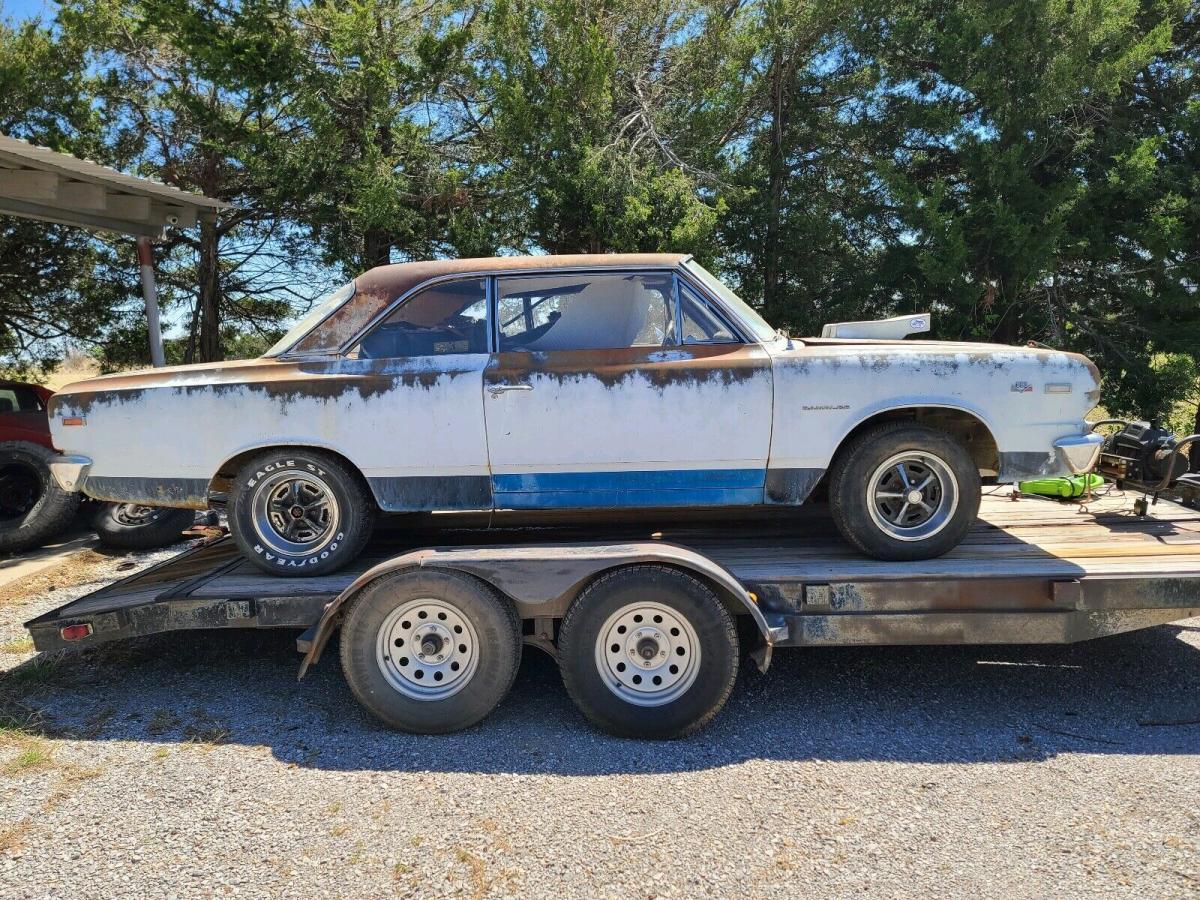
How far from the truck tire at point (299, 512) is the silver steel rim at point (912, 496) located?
8.66 ft

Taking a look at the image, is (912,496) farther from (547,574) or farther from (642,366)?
(547,574)

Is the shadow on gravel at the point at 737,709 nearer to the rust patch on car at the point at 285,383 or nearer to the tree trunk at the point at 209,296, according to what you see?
the rust patch on car at the point at 285,383

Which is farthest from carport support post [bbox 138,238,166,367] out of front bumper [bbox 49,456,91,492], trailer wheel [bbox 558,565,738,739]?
trailer wheel [bbox 558,565,738,739]

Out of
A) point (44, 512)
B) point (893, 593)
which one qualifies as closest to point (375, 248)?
point (44, 512)

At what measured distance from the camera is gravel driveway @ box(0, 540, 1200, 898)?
272 cm

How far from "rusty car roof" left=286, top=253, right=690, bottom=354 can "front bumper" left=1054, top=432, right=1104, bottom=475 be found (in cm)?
213

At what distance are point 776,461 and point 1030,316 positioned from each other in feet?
28.1

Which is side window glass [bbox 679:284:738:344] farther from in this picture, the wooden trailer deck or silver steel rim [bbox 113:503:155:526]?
silver steel rim [bbox 113:503:155:526]

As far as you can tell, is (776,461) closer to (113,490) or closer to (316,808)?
(316,808)

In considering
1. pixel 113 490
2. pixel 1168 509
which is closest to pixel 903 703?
pixel 1168 509

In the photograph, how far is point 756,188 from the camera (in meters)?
11.5

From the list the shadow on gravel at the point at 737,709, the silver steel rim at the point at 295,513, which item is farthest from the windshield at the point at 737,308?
the silver steel rim at the point at 295,513

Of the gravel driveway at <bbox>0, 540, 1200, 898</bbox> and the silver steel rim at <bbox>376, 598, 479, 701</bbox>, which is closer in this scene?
the gravel driveway at <bbox>0, 540, 1200, 898</bbox>

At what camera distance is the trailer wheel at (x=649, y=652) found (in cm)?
359
